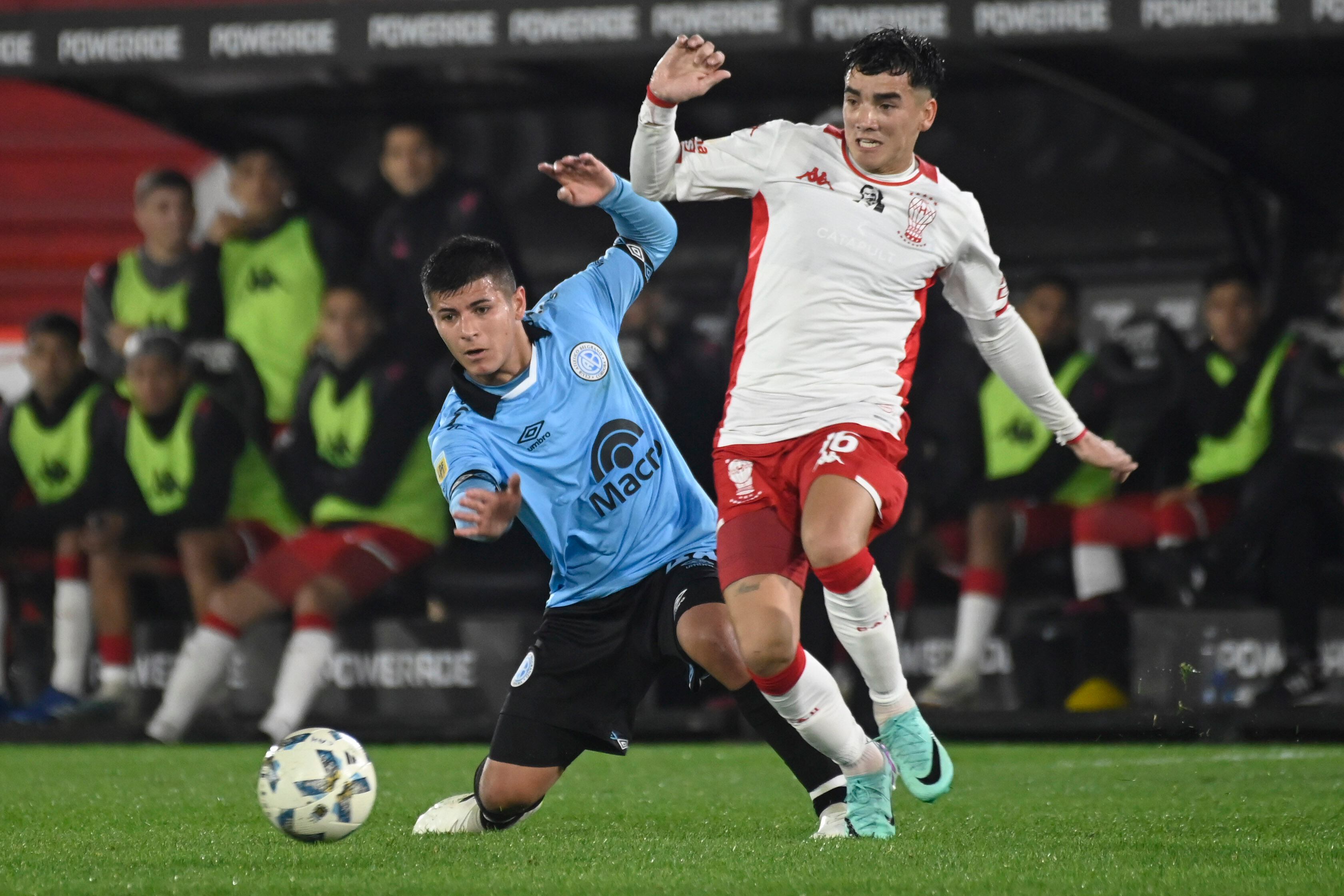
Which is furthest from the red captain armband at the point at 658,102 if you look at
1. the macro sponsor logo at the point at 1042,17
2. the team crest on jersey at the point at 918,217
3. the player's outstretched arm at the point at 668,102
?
the macro sponsor logo at the point at 1042,17

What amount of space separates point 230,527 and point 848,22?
388 centimetres

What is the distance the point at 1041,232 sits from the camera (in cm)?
963

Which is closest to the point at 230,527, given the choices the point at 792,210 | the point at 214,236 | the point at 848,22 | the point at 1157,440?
the point at 214,236

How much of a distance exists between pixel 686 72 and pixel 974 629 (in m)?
4.29

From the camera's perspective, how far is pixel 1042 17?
7828mm

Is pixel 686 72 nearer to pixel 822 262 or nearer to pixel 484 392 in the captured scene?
pixel 822 262

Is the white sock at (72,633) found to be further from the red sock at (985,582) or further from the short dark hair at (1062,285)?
the short dark hair at (1062,285)

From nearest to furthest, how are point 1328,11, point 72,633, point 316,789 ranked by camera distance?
point 316,789 < point 1328,11 < point 72,633

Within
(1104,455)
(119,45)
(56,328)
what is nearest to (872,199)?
(1104,455)

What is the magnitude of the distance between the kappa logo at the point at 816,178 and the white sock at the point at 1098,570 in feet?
13.1

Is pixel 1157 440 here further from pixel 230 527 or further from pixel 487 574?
pixel 230 527

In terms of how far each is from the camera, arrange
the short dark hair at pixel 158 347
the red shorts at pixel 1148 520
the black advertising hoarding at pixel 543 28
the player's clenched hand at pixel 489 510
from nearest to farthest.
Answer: the player's clenched hand at pixel 489 510 < the black advertising hoarding at pixel 543 28 < the red shorts at pixel 1148 520 < the short dark hair at pixel 158 347

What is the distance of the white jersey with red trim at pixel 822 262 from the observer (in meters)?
4.91

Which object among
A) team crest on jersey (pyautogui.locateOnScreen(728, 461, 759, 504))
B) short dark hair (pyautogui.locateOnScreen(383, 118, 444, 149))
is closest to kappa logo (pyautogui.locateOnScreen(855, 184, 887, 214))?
team crest on jersey (pyautogui.locateOnScreen(728, 461, 759, 504))
